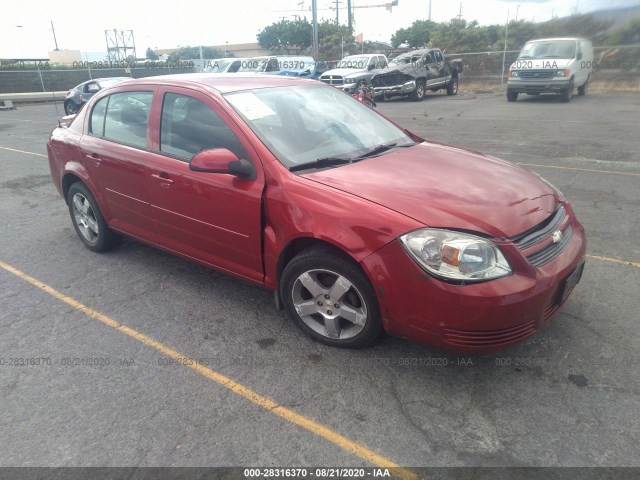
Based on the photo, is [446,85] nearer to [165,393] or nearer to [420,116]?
[420,116]

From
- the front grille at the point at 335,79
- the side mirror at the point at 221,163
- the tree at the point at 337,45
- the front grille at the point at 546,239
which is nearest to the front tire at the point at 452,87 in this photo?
the front grille at the point at 335,79

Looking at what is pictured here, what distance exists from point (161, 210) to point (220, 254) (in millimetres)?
678

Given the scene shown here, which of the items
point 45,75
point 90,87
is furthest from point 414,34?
point 90,87

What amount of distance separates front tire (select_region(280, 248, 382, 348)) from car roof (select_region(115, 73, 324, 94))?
4.88ft

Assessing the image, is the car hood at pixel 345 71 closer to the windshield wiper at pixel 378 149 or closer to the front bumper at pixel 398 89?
the front bumper at pixel 398 89

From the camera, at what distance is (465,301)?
2.46 metres

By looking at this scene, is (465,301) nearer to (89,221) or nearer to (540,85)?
(89,221)

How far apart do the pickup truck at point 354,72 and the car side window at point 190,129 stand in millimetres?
15299

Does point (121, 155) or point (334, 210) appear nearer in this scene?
point (334, 210)

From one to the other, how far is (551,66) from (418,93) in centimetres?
515

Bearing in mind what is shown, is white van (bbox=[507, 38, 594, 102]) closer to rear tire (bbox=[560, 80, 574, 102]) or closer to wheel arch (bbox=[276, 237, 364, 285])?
rear tire (bbox=[560, 80, 574, 102])

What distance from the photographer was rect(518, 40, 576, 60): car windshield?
1719 centimetres

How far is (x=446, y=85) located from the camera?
2248cm

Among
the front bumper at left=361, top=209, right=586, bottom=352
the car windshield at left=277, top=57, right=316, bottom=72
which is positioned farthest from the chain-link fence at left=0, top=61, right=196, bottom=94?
the front bumper at left=361, top=209, right=586, bottom=352
